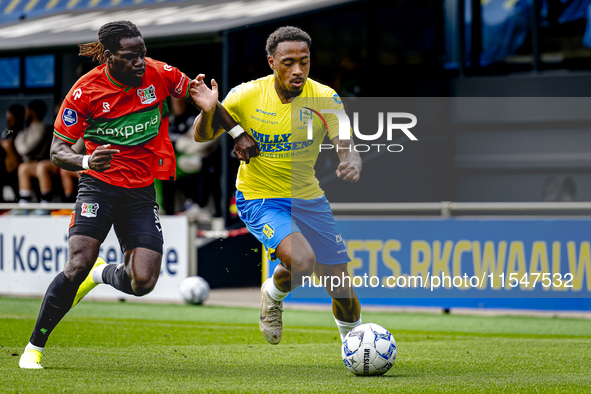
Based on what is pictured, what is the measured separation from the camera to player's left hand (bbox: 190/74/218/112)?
20.8 ft

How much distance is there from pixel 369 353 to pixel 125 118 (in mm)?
2466

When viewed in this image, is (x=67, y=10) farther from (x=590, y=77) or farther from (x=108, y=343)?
(x=108, y=343)

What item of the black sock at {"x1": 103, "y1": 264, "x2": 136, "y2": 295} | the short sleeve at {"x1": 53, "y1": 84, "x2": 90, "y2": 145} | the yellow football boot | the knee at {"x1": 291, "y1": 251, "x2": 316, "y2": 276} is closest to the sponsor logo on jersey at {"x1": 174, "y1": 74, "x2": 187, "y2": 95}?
the short sleeve at {"x1": 53, "y1": 84, "x2": 90, "y2": 145}

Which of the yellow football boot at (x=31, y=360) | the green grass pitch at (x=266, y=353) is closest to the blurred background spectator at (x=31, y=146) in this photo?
the green grass pitch at (x=266, y=353)

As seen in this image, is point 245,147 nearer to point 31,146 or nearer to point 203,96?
point 203,96

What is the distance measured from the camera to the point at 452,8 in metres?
14.2

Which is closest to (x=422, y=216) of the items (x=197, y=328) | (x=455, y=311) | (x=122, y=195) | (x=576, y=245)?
(x=455, y=311)

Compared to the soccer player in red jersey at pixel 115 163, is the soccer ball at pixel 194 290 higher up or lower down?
lower down

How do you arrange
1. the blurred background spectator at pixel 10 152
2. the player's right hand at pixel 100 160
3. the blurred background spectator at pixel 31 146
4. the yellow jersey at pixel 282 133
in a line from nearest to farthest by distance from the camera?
the player's right hand at pixel 100 160, the yellow jersey at pixel 282 133, the blurred background spectator at pixel 31 146, the blurred background spectator at pixel 10 152

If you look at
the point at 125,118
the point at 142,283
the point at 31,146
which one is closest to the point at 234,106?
the point at 125,118

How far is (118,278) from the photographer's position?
20.7ft

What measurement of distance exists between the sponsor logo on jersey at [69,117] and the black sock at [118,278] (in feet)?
3.66

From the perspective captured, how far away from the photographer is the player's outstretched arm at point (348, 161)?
583 cm

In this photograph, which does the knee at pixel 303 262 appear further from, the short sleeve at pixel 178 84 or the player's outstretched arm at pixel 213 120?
the short sleeve at pixel 178 84
